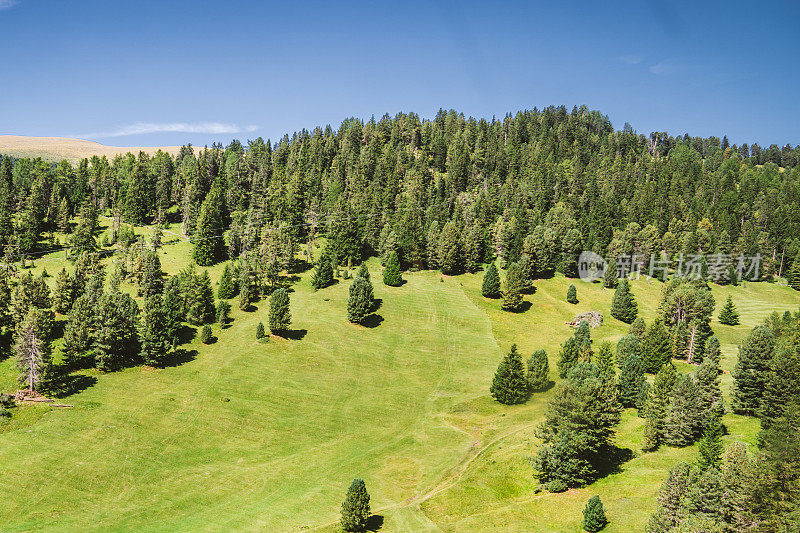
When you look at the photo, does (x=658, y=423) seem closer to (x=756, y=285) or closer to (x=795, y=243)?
(x=756, y=285)

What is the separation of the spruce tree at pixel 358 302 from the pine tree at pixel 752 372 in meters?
71.2

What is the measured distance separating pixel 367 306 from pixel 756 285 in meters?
134

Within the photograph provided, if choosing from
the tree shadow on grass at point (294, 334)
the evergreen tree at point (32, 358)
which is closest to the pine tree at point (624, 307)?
the tree shadow on grass at point (294, 334)

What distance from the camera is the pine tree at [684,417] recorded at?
61344mm

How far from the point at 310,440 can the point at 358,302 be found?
43.1 metres

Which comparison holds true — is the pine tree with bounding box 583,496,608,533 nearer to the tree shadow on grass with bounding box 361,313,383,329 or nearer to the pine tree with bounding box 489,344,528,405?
the pine tree with bounding box 489,344,528,405

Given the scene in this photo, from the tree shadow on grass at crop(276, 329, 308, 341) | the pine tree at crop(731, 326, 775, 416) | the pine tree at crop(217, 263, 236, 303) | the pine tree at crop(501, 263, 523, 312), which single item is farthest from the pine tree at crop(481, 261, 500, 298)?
the pine tree at crop(217, 263, 236, 303)

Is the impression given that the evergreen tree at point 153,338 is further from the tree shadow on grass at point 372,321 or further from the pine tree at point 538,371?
the pine tree at point 538,371

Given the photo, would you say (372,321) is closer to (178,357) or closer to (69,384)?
(178,357)

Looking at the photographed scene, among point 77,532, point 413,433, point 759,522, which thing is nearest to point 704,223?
point 413,433

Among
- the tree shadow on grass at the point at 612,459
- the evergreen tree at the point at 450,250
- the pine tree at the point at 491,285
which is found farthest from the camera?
the evergreen tree at the point at 450,250

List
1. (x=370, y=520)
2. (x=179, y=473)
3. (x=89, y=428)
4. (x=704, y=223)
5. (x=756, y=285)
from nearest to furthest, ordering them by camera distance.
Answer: (x=370, y=520)
(x=179, y=473)
(x=89, y=428)
(x=756, y=285)
(x=704, y=223)

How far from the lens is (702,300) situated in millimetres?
117250

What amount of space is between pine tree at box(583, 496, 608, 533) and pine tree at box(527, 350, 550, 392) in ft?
146
